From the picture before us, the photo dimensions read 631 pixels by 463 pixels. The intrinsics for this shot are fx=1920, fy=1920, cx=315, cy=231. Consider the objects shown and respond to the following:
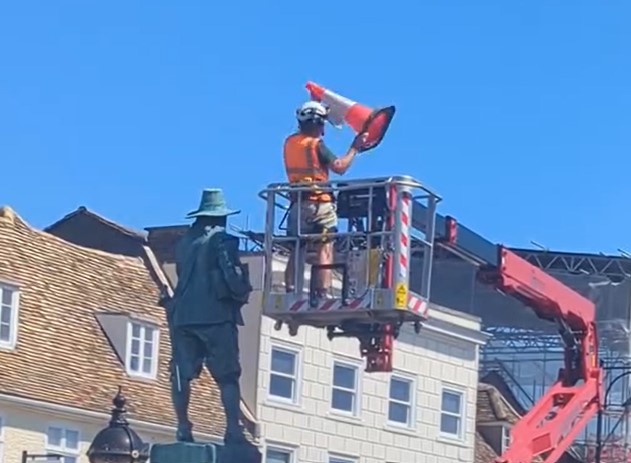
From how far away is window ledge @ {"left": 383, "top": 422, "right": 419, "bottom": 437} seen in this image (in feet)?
136

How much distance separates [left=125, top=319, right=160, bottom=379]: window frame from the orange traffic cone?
62.9 feet

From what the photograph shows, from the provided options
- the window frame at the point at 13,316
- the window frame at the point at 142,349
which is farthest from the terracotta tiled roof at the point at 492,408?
the window frame at the point at 13,316

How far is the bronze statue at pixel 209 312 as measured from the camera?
581 inches

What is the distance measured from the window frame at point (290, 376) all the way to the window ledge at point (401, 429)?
3372mm

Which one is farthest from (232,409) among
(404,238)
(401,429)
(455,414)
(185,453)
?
(455,414)

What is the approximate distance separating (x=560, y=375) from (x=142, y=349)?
11.2 meters

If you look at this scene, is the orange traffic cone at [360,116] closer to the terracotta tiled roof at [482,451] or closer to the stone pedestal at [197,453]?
the stone pedestal at [197,453]

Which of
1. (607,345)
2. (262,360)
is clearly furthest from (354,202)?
(607,345)

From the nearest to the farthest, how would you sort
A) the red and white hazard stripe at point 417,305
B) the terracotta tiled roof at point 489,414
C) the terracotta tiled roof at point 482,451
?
the red and white hazard stripe at point 417,305 → the terracotta tiled roof at point 482,451 → the terracotta tiled roof at point 489,414

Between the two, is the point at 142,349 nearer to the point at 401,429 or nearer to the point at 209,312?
the point at 401,429

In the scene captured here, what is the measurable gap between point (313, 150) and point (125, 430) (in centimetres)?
283

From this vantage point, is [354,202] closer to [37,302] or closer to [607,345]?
[37,302]

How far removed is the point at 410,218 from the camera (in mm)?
16688

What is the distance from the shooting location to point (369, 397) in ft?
134
